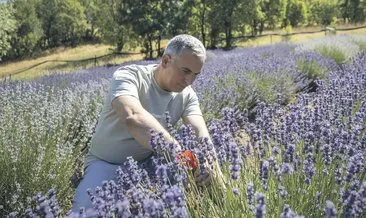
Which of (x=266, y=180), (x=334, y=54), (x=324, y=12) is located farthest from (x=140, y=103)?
(x=324, y=12)

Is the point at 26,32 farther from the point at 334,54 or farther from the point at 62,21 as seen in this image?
the point at 334,54

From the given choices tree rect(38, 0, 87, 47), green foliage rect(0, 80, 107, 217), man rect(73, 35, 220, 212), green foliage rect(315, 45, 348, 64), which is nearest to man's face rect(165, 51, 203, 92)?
man rect(73, 35, 220, 212)

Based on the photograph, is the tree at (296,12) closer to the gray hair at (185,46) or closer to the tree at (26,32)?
the tree at (26,32)

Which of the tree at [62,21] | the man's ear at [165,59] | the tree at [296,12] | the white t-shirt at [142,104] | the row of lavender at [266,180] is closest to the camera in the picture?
the row of lavender at [266,180]

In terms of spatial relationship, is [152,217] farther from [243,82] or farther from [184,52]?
[243,82]

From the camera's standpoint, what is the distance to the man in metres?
2.42

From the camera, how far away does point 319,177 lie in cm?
185

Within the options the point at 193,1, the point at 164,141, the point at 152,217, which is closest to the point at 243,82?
the point at 164,141

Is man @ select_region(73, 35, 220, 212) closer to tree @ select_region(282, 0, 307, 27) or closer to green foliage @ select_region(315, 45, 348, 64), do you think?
green foliage @ select_region(315, 45, 348, 64)

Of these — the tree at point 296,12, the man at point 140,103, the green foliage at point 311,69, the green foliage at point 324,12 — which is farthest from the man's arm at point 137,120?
the tree at point 296,12

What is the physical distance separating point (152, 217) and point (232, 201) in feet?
2.19

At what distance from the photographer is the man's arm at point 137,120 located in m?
2.11

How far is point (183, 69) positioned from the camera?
246cm

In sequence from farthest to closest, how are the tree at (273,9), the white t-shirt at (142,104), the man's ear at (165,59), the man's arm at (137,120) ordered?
the tree at (273,9) < the white t-shirt at (142,104) < the man's ear at (165,59) < the man's arm at (137,120)
